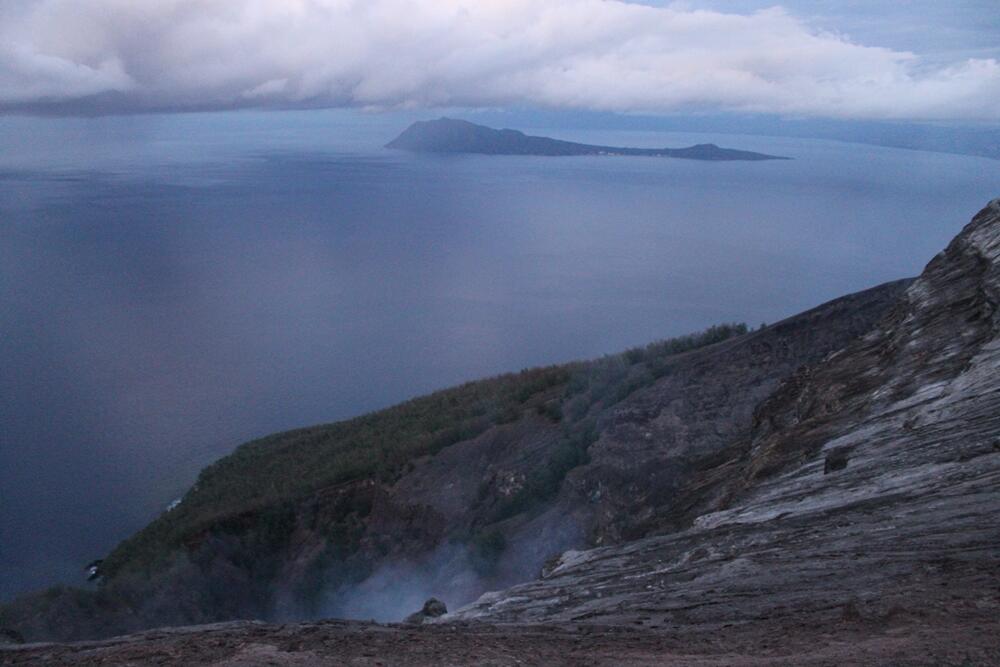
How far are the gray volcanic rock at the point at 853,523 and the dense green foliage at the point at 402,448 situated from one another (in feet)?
20.7

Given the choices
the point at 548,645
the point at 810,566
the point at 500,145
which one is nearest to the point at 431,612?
the point at 548,645

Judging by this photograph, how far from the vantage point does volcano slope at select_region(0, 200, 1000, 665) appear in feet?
15.6

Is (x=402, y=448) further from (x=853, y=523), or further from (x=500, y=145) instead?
(x=500, y=145)

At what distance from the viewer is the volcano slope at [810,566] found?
15.6 ft

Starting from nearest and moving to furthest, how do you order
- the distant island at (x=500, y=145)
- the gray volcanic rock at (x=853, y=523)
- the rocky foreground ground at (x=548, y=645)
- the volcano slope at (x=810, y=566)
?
the rocky foreground ground at (x=548, y=645) < the volcano slope at (x=810, y=566) < the gray volcanic rock at (x=853, y=523) < the distant island at (x=500, y=145)

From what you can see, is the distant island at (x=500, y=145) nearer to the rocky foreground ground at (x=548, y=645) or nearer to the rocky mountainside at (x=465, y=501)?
the rocky mountainside at (x=465, y=501)

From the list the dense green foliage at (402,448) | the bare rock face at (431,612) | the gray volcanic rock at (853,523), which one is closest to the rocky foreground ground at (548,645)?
the gray volcanic rock at (853,523)

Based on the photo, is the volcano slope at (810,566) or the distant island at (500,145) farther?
the distant island at (500,145)

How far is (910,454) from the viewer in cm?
714

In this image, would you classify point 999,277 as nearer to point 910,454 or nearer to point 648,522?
point 910,454

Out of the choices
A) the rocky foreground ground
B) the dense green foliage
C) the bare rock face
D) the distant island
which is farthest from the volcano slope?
the distant island

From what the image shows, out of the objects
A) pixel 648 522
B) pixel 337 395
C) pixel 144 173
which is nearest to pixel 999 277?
pixel 648 522

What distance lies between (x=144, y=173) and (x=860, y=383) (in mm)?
93436

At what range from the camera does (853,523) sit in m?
6.31
